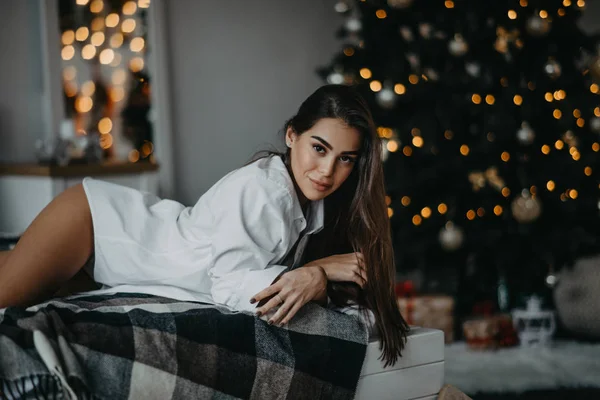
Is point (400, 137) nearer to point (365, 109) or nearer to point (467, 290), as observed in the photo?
point (467, 290)

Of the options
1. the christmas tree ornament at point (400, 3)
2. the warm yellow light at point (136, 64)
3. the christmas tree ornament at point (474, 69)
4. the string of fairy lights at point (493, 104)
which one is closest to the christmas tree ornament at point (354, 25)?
the string of fairy lights at point (493, 104)

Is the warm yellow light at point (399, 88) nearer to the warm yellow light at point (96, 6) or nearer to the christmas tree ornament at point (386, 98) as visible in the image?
the christmas tree ornament at point (386, 98)

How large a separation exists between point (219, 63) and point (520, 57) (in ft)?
6.20

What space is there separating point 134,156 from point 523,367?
2322 mm

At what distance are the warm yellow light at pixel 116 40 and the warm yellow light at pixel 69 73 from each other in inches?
11.6

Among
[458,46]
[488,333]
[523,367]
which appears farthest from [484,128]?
[523,367]

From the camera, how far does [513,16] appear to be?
3492 mm

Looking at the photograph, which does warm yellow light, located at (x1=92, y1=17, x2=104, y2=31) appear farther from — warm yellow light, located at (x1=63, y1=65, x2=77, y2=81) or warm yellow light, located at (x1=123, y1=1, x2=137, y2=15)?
warm yellow light, located at (x1=63, y1=65, x2=77, y2=81)

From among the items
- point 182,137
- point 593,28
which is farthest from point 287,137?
point 593,28

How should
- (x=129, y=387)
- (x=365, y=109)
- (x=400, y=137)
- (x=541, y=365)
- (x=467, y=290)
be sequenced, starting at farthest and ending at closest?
(x=467, y=290) < (x=400, y=137) < (x=541, y=365) < (x=365, y=109) < (x=129, y=387)

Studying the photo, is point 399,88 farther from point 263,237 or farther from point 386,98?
point 263,237

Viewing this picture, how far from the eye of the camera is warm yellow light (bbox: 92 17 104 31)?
400 cm

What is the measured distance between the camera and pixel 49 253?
6.11ft

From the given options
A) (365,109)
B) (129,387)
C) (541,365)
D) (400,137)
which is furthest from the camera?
(400,137)
